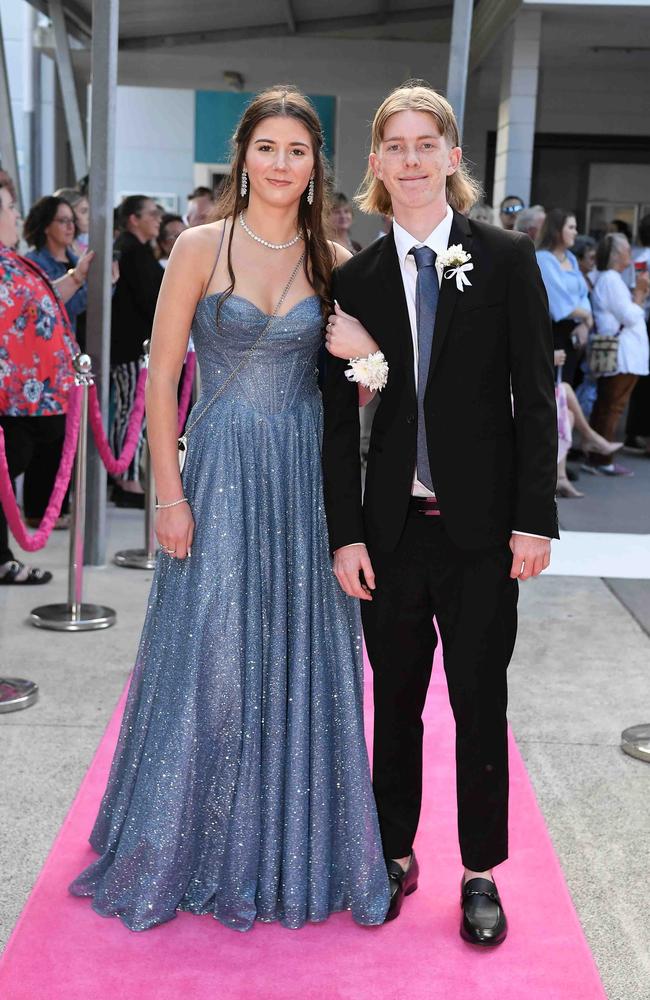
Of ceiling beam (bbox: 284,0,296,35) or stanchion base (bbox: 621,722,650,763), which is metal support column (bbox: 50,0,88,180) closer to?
ceiling beam (bbox: 284,0,296,35)

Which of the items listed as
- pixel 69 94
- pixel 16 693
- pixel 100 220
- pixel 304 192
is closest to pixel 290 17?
pixel 69 94

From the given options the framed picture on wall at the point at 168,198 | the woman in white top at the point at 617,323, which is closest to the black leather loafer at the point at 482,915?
the woman in white top at the point at 617,323

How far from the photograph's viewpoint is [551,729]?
14.0 ft

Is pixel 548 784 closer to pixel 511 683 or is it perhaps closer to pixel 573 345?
pixel 511 683

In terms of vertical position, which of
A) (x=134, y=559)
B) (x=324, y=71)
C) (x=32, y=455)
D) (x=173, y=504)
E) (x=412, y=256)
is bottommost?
(x=134, y=559)

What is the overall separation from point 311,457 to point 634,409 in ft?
29.2

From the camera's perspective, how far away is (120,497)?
26.4ft

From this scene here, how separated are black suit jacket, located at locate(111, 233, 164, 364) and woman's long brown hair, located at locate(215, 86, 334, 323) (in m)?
4.68

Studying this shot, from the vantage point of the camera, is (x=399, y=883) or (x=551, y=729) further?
(x=551, y=729)

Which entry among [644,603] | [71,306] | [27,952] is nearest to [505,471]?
[27,952]

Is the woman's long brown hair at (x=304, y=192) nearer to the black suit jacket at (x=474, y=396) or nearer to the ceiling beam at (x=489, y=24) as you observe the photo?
the black suit jacket at (x=474, y=396)

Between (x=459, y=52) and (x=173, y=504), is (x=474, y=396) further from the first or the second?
(x=459, y=52)

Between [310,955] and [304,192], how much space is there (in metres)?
1.73

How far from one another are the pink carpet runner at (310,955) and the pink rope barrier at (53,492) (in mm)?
1876
